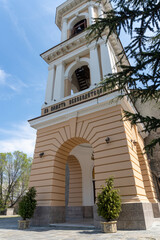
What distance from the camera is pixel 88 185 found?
1291 cm

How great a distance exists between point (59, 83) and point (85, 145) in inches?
220

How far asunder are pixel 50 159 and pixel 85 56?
8460 millimetres

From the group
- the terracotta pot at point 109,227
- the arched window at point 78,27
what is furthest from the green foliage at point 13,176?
the terracotta pot at point 109,227

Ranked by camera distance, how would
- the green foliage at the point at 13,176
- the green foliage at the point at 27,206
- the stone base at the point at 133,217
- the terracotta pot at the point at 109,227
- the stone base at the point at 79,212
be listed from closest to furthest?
the terracotta pot at the point at 109,227 < the stone base at the point at 133,217 < the green foliage at the point at 27,206 < the stone base at the point at 79,212 < the green foliage at the point at 13,176

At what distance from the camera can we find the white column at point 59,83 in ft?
39.8

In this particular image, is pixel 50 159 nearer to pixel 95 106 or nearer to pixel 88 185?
pixel 95 106

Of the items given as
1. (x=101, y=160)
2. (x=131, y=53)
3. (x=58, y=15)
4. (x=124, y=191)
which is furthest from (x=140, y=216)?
(x=58, y=15)

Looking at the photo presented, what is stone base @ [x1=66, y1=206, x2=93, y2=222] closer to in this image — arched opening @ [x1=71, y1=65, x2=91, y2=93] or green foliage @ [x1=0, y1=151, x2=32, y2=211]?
arched opening @ [x1=71, y1=65, x2=91, y2=93]

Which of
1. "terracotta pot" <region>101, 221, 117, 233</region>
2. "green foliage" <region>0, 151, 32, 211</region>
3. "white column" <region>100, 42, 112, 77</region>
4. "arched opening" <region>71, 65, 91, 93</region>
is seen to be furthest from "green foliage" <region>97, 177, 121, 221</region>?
"green foliage" <region>0, 151, 32, 211</region>

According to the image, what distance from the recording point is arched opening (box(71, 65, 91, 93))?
15798 mm

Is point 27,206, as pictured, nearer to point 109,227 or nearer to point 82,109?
point 109,227

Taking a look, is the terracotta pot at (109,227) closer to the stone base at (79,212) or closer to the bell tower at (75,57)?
the stone base at (79,212)

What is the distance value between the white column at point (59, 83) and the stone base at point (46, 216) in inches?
279

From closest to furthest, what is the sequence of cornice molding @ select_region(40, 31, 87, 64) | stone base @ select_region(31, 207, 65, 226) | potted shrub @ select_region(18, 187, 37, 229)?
potted shrub @ select_region(18, 187, 37, 229)
stone base @ select_region(31, 207, 65, 226)
cornice molding @ select_region(40, 31, 87, 64)
